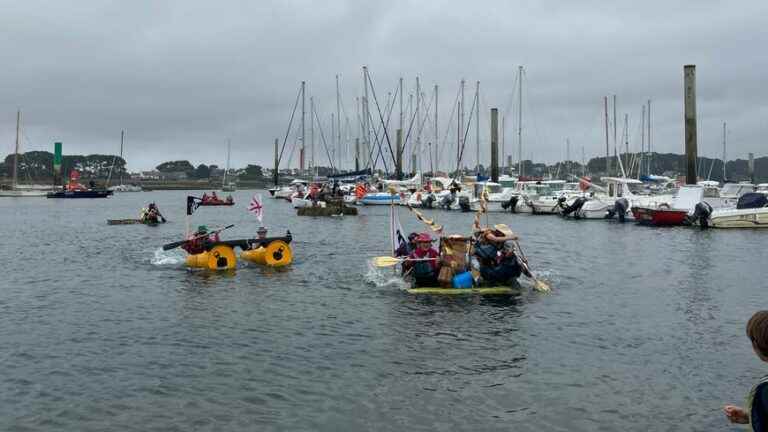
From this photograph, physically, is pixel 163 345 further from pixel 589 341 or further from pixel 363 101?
pixel 363 101

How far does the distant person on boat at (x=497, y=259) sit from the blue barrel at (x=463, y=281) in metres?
0.57

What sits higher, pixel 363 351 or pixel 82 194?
pixel 82 194

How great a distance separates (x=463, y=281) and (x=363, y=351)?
7.44 meters

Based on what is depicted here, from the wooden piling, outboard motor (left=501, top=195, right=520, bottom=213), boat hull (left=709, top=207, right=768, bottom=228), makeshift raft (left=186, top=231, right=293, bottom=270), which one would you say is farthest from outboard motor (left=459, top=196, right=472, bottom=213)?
makeshift raft (left=186, top=231, right=293, bottom=270)

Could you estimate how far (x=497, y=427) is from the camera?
1056cm

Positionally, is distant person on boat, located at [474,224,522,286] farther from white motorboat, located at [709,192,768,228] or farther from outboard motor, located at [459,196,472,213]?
outboard motor, located at [459,196,472,213]

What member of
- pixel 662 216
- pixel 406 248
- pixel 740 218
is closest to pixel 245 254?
pixel 406 248

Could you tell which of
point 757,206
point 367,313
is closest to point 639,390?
point 367,313

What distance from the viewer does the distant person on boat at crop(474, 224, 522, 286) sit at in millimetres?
21688

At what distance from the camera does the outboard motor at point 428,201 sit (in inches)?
3290

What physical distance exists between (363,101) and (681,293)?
273 feet

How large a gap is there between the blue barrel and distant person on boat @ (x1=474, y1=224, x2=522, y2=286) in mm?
566

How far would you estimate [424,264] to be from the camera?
2208 cm

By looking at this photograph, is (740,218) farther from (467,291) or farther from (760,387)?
(760,387)
